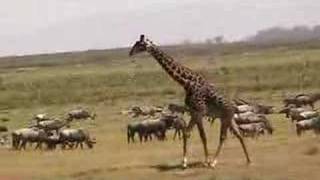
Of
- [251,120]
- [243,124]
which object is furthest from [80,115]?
[243,124]

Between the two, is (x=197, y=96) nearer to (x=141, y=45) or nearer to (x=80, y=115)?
(x=141, y=45)

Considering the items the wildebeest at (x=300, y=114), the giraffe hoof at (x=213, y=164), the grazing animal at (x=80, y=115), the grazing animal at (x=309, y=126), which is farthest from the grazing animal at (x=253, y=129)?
the grazing animal at (x=80, y=115)

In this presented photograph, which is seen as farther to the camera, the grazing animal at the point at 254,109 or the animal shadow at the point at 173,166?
the grazing animal at the point at 254,109

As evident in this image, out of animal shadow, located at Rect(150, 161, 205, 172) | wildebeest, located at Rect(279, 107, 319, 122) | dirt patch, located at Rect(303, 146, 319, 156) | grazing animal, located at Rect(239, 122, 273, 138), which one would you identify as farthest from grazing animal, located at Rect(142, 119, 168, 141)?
animal shadow, located at Rect(150, 161, 205, 172)

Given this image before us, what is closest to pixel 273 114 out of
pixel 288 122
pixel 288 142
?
pixel 288 122

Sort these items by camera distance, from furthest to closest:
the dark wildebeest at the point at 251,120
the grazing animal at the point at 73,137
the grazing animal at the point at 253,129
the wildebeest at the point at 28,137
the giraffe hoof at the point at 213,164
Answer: the wildebeest at the point at 28,137 < the dark wildebeest at the point at 251,120 < the grazing animal at the point at 73,137 < the grazing animal at the point at 253,129 < the giraffe hoof at the point at 213,164

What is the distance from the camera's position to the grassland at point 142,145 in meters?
24.9

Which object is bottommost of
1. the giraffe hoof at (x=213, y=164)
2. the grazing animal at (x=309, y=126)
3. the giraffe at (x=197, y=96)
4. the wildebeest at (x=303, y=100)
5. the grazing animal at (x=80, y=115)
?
the grazing animal at (x=80, y=115)

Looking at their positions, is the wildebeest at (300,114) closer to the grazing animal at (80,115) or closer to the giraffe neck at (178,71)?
the grazing animal at (80,115)

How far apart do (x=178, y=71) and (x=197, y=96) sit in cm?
103

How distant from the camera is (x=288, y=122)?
156ft

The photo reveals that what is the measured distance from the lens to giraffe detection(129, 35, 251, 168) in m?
25.0

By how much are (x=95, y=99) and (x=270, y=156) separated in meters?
51.4

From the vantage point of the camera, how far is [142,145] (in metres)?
37.8
